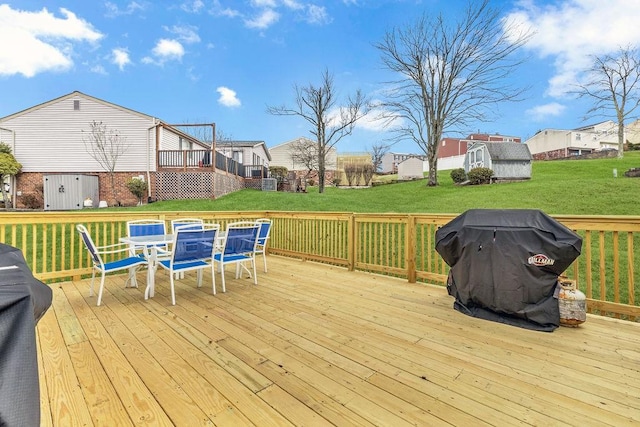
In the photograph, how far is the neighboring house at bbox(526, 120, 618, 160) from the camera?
30547mm

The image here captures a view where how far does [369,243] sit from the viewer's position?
16.6 feet

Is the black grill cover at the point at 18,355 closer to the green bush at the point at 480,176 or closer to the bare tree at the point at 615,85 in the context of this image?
the green bush at the point at 480,176

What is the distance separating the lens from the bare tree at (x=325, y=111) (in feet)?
56.9

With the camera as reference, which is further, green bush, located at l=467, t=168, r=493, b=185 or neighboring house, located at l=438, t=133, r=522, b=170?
neighboring house, located at l=438, t=133, r=522, b=170

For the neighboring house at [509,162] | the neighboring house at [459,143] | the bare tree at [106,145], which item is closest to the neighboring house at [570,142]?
the neighboring house at [459,143]

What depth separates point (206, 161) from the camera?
43.3 feet

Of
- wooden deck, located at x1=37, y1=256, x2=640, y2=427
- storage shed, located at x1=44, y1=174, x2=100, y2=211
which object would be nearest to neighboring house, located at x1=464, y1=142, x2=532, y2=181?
wooden deck, located at x1=37, y1=256, x2=640, y2=427

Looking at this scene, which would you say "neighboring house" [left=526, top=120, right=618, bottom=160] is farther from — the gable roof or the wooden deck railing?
the gable roof

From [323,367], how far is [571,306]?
241cm

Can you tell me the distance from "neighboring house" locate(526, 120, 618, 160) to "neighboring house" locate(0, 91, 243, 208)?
3421 cm

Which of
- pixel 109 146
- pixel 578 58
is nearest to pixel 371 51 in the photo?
Answer: pixel 578 58

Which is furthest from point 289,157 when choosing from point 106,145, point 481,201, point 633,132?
point 633,132

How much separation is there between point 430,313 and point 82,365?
3.09m

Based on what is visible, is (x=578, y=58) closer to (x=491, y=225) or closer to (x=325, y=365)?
(x=491, y=225)
